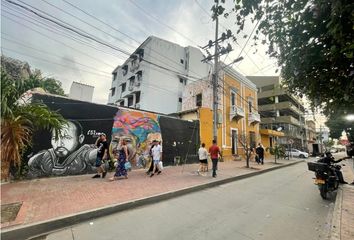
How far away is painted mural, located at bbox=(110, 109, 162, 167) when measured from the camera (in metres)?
11.4

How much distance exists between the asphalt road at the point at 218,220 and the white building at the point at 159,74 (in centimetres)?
1943

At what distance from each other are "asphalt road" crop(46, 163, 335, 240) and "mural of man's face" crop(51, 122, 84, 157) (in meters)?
5.51

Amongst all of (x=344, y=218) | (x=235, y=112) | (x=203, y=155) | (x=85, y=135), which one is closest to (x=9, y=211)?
(x=85, y=135)

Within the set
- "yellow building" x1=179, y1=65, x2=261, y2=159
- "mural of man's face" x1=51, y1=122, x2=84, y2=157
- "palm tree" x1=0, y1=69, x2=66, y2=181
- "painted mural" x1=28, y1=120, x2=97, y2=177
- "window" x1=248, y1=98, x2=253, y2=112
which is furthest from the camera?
"window" x1=248, y1=98, x2=253, y2=112

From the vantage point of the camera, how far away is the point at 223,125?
2033 cm

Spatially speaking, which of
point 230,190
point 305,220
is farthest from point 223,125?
point 305,220

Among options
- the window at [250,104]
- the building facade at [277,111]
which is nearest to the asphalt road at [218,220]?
the window at [250,104]

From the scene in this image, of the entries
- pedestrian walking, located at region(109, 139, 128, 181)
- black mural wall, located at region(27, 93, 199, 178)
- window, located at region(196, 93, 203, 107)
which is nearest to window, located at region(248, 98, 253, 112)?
window, located at region(196, 93, 203, 107)

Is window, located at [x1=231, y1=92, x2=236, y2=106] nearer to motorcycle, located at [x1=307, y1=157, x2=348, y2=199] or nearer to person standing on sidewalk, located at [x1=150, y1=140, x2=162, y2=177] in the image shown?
person standing on sidewalk, located at [x1=150, y1=140, x2=162, y2=177]

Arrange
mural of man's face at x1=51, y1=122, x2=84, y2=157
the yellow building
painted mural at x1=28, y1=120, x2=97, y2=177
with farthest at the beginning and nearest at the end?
the yellow building
mural of man's face at x1=51, y1=122, x2=84, y2=157
painted mural at x1=28, y1=120, x2=97, y2=177

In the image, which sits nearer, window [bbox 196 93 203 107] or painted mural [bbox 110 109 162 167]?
painted mural [bbox 110 109 162 167]

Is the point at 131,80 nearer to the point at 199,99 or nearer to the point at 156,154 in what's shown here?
the point at 199,99

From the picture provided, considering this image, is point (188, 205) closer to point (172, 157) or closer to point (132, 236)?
point (132, 236)

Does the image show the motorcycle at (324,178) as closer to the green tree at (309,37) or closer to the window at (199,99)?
the green tree at (309,37)
